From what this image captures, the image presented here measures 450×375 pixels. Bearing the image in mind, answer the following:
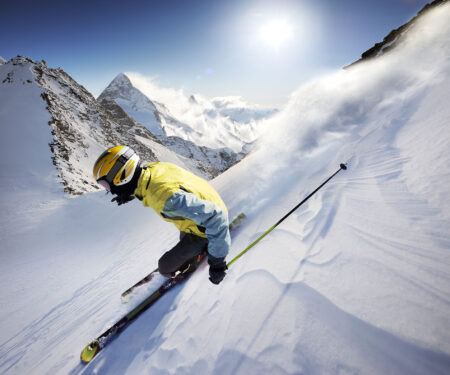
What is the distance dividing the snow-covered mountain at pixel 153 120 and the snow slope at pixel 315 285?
81.9m

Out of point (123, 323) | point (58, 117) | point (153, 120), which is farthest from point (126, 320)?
point (153, 120)

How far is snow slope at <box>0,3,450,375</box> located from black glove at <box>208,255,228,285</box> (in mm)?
233

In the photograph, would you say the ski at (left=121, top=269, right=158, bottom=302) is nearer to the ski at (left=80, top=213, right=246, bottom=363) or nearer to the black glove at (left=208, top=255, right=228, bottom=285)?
the ski at (left=80, top=213, right=246, bottom=363)

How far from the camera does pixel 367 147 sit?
4.01m

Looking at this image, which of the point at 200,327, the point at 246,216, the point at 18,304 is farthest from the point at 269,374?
the point at 18,304

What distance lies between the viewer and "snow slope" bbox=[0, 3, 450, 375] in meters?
1.53

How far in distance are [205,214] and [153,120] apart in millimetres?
146271

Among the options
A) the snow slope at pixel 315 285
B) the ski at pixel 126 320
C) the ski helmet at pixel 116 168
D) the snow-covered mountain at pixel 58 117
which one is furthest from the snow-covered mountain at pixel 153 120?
the ski helmet at pixel 116 168

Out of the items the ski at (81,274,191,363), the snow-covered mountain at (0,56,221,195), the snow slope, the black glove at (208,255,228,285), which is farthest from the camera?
the snow-covered mountain at (0,56,221,195)

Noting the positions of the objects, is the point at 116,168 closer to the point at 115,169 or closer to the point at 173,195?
the point at 115,169

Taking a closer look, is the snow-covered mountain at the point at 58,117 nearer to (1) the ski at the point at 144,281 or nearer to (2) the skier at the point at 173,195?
(1) the ski at the point at 144,281

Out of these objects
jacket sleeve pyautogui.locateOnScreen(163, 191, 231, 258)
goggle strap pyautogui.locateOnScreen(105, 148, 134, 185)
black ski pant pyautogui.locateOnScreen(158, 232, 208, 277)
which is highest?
goggle strap pyautogui.locateOnScreen(105, 148, 134, 185)

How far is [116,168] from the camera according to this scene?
Result: 2.56 meters

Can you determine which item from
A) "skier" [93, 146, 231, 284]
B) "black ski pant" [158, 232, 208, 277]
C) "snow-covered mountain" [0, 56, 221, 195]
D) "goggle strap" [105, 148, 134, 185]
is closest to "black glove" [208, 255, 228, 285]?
"skier" [93, 146, 231, 284]
